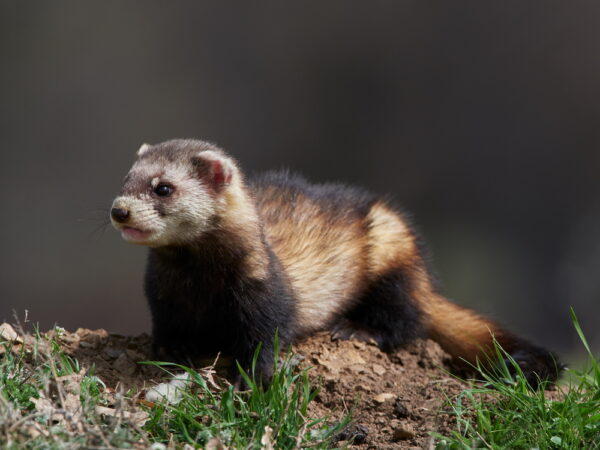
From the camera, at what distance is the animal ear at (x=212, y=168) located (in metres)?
5.48

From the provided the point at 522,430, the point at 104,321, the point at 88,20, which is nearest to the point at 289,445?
the point at 522,430

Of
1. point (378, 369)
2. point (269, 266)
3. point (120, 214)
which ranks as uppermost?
point (120, 214)

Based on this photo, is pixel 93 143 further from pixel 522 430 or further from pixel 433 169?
pixel 522 430

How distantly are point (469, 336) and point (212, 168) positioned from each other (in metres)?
2.68

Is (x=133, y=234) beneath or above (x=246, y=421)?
above

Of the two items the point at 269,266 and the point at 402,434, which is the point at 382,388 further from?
the point at 269,266

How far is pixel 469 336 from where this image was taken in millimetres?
6844

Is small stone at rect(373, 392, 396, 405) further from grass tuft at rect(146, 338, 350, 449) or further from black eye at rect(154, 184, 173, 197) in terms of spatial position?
black eye at rect(154, 184, 173, 197)

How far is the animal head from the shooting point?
→ 514cm

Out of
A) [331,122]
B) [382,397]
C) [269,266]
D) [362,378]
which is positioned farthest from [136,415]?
[331,122]

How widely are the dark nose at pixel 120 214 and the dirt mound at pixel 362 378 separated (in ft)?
2.84

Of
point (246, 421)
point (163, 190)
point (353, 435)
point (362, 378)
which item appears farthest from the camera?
point (362, 378)

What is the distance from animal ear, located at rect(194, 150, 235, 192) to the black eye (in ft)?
0.82

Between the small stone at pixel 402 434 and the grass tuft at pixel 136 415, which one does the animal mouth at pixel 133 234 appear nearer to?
the grass tuft at pixel 136 415
